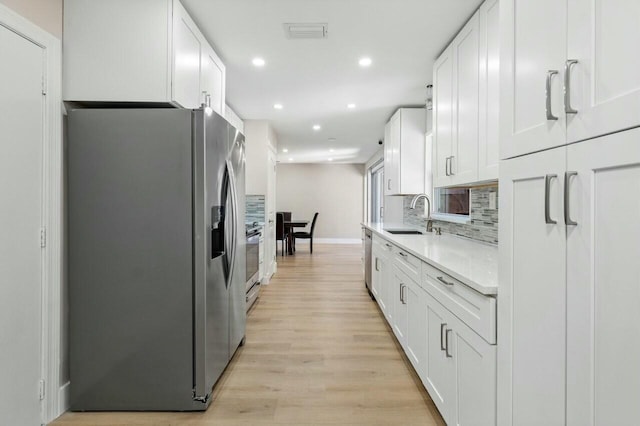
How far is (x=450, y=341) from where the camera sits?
164 cm

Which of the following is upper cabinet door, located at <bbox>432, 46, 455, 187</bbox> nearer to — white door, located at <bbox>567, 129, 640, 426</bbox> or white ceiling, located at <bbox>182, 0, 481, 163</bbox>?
white ceiling, located at <bbox>182, 0, 481, 163</bbox>

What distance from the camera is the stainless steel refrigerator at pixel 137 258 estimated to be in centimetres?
193

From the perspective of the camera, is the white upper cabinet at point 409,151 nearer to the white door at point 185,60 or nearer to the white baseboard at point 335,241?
the white door at point 185,60

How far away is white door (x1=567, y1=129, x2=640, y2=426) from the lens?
729 millimetres

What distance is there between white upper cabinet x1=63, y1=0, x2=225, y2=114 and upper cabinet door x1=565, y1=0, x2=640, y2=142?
2.01 m

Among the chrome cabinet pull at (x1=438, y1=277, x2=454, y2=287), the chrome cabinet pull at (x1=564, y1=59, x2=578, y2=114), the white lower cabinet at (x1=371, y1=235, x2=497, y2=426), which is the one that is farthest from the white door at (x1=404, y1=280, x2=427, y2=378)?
the chrome cabinet pull at (x1=564, y1=59, x2=578, y2=114)

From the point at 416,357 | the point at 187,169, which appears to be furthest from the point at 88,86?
the point at 416,357

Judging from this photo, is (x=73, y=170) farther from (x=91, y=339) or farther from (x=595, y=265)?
(x=595, y=265)

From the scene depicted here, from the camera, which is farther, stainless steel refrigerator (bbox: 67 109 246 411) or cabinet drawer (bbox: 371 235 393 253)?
cabinet drawer (bbox: 371 235 393 253)

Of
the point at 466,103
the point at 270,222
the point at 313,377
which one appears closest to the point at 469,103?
the point at 466,103

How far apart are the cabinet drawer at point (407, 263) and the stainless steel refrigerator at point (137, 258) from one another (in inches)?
53.1

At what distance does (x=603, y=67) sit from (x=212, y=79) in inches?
103

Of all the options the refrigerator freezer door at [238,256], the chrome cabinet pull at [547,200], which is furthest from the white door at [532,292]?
the refrigerator freezer door at [238,256]

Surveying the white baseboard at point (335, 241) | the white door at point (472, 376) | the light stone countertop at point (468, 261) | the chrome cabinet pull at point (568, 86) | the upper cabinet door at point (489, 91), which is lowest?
the white baseboard at point (335, 241)
